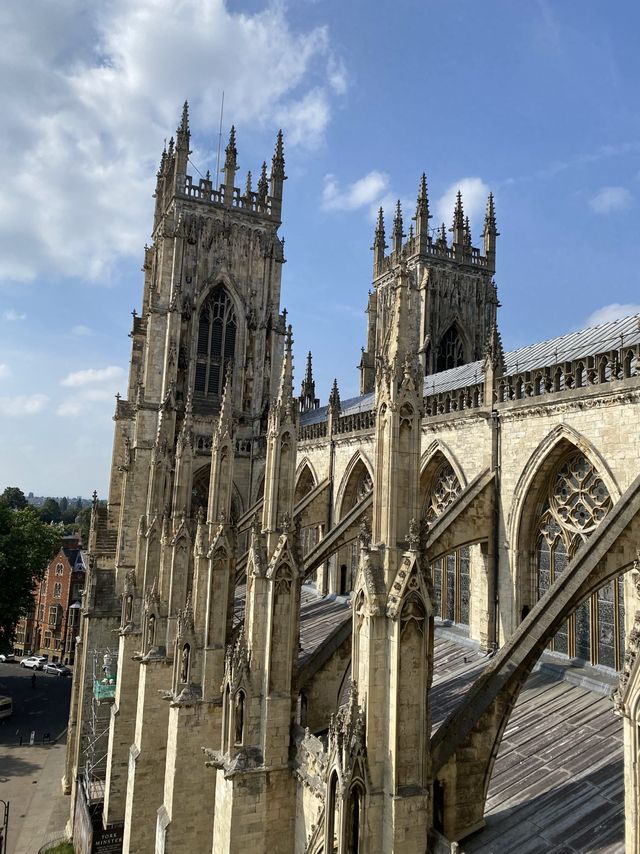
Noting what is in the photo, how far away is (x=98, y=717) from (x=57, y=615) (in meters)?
43.0

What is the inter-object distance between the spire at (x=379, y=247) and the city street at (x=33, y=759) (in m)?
36.3

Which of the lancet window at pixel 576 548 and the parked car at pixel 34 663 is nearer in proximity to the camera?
the lancet window at pixel 576 548

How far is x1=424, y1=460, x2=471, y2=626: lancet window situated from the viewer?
17.8 m

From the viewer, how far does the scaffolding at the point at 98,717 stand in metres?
27.7

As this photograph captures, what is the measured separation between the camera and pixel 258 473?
35312 millimetres

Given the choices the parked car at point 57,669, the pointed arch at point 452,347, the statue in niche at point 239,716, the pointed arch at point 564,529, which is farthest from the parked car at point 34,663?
the pointed arch at point 564,529

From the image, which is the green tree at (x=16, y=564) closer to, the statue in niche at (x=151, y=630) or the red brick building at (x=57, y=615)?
the statue in niche at (x=151, y=630)

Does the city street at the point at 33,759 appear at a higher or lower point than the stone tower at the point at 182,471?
lower

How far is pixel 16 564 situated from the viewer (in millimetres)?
40500

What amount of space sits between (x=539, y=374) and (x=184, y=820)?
14.0 meters

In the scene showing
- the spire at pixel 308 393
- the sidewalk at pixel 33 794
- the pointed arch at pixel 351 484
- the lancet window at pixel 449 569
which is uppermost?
the spire at pixel 308 393

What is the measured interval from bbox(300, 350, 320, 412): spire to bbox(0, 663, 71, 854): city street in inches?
956

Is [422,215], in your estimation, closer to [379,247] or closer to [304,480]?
[379,247]

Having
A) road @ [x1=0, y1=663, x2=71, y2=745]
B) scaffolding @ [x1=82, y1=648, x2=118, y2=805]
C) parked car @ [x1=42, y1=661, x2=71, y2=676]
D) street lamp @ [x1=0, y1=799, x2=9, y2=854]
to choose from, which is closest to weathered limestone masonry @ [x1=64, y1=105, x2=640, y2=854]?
scaffolding @ [x1=82, y1=648, x2=118, y2=805]
